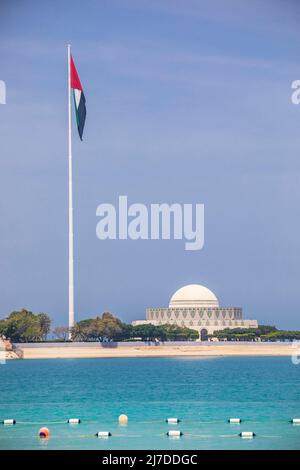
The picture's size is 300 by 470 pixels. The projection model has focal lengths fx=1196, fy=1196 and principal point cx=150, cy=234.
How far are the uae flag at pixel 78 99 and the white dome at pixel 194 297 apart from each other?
34577mm

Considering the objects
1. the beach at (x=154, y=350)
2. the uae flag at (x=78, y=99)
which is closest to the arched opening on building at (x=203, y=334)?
the beach at (x=154, y=350)

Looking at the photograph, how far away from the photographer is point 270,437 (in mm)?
26953

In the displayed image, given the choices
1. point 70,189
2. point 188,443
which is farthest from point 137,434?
point 70,189

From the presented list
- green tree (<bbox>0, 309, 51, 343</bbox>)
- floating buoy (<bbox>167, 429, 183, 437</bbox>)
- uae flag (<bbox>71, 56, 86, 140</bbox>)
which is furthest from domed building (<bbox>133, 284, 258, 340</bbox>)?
floating buoy (<bbox>167, 429, 183, 437</bbox>)

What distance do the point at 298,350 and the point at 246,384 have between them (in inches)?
1746

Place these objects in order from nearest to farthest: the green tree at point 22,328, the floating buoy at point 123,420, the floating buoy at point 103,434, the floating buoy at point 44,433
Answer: the floating buoy at point 44,433
the floating buoy at point 103,434
the floating buoy at point 123,420
the green tree at point 22,328

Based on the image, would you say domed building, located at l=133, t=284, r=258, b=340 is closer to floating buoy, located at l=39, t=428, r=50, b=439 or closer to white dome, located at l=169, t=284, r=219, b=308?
white dome, located at l=169, t=284, r=219, b=308

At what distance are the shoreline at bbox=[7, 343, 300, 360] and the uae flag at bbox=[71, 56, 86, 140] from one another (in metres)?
22.3

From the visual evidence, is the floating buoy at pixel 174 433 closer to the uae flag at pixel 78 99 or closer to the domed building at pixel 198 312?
the uae flag at pixel 78 99

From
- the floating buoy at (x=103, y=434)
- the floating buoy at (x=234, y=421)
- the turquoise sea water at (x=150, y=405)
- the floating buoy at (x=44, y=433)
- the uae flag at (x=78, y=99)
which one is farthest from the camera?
the uae flag at (x=78, y=99)

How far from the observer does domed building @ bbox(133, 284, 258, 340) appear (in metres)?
104

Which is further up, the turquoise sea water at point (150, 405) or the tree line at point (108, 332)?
the tree line at point (108, 332)

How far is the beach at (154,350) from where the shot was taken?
88562 millimetres
